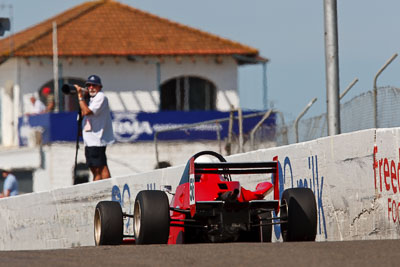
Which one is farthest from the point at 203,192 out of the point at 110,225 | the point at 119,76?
the point at 119,76

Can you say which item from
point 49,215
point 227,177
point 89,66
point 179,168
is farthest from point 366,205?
point 89,66

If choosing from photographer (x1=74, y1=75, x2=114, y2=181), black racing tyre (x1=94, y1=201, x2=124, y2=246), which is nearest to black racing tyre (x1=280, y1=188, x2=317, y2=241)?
black racing tyre (x1=94, y1=201, x2=124, y2=246)

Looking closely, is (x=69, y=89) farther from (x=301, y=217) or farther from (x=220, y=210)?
(x=301, y=217)

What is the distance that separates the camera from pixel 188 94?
48.1 metres

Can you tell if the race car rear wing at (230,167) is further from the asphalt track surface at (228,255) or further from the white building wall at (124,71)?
the white building wall at (124,71)

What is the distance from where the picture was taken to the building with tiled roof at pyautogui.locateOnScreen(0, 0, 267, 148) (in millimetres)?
46781

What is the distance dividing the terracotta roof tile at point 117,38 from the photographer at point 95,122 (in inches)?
1176

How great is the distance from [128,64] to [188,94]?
2725 mm

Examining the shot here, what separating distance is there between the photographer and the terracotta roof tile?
29859mm

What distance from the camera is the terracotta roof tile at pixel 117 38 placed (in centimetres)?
4688

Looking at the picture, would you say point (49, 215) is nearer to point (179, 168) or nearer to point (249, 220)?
point (179, 168)

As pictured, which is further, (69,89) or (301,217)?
(69,89)

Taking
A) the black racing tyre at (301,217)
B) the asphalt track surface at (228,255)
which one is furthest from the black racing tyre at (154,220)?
the black racing tyre at (301,217)

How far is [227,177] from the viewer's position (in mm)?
11344
